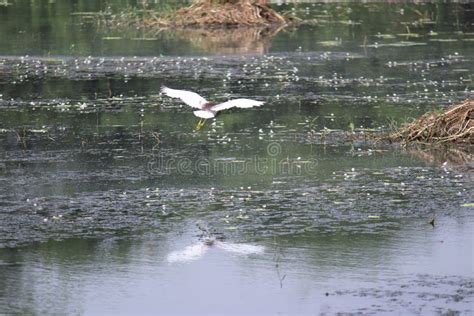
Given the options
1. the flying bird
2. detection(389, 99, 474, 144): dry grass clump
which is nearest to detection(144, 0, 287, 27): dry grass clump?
the flying bird

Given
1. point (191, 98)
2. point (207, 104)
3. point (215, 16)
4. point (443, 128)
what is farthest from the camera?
point (215, 16)

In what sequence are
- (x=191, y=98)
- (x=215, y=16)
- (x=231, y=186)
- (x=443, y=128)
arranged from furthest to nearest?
Answer: (x=215, y=16) < (x=443, y=128) < (x=191, y=98) < (x=231, y=186)

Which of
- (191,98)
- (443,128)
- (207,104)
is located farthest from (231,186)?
(443,128)

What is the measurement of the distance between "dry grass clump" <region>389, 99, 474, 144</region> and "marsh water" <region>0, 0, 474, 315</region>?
0.23 meters

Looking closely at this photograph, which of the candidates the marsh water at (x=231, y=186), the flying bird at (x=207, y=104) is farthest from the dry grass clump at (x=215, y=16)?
the flying bird at (x=207, y=104)

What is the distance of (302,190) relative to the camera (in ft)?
32.6

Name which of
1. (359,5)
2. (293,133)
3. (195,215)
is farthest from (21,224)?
(359,5)

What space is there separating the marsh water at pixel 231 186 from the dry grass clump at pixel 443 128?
0.76 feet

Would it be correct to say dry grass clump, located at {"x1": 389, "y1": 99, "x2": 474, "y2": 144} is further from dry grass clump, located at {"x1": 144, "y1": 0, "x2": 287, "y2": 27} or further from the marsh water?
dry grass clump, located at {"x1": 144, "y1": 0, "x2": 287, "y2": 27}

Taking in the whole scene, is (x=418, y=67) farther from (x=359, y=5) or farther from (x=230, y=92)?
(x=359, y=5)

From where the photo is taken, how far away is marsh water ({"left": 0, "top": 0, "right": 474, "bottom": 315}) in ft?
24.6

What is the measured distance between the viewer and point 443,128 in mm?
11930

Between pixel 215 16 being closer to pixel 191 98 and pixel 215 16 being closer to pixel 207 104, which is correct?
pixel 191 98

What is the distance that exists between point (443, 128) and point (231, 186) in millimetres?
2842
